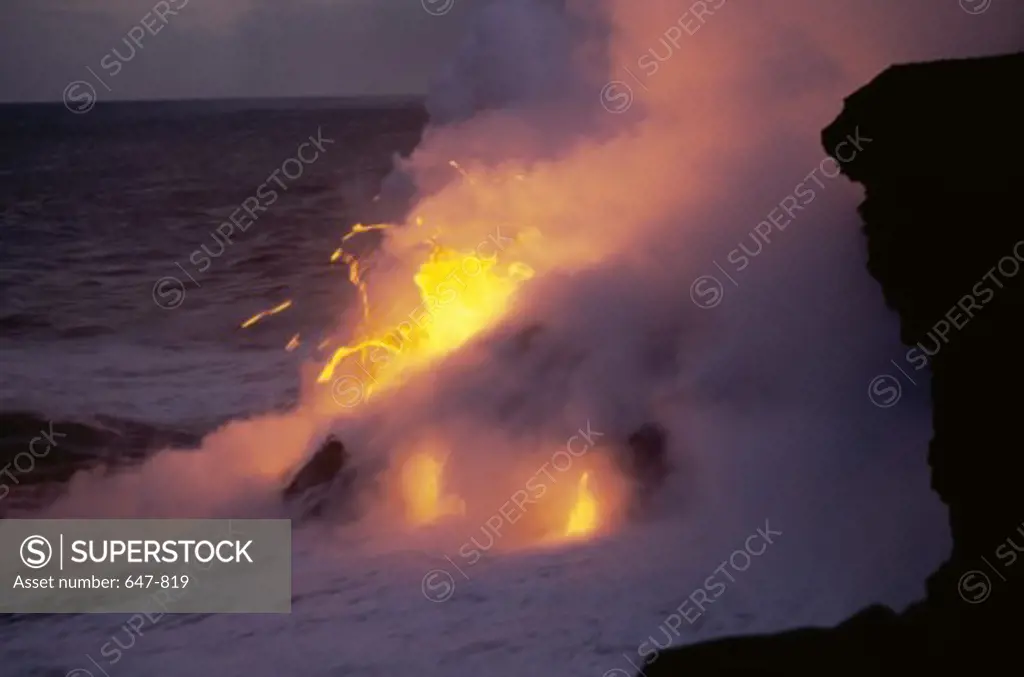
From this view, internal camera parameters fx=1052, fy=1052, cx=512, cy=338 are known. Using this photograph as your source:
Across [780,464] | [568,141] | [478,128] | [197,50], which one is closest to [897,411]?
[780,464]

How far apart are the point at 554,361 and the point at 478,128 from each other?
166cm

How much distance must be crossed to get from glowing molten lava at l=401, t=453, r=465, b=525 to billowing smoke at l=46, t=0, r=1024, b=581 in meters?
0.09

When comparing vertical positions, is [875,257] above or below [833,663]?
above

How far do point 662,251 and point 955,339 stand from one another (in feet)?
7.08

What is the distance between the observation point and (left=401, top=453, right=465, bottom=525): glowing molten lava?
6203 mm

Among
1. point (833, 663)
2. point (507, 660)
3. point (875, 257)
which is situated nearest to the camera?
point (833, 663)

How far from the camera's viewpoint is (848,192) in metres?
6.55

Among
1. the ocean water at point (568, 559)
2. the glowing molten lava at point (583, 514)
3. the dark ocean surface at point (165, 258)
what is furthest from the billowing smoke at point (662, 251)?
the dark ocean surface at point (165, 258)

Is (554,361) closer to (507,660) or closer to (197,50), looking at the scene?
(507,660)

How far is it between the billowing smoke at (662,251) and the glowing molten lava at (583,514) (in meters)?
0.35

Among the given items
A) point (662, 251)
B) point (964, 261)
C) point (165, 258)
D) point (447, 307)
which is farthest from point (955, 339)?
point (165, 258)

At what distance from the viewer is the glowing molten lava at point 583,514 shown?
234 inches

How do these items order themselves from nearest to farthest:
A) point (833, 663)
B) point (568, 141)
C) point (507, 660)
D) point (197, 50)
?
point (833, 663) < point (507, 660) < point (568, 141) < point (197, 50)

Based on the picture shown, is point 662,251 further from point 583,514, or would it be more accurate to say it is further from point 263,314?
point 263,314
